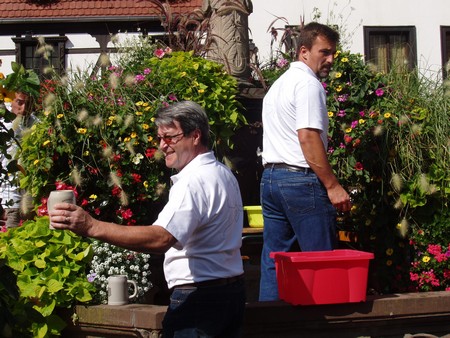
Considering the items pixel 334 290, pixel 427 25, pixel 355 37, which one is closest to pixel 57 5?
pixel 355 37

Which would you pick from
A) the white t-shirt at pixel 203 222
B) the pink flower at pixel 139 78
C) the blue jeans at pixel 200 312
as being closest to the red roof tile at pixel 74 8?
the pink flower at pixel 139 78

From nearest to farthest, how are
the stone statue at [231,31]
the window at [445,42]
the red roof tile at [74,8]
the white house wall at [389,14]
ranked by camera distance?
the stone statue at [231,31] → the white house wall at [389,14] → the window at [445,42] → the red roof tile at [74,8]

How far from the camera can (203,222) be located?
3.45 m

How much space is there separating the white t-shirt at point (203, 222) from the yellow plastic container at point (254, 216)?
2.79 meters

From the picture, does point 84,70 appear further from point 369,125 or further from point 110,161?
point 369,125

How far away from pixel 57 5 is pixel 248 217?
16.7 metres

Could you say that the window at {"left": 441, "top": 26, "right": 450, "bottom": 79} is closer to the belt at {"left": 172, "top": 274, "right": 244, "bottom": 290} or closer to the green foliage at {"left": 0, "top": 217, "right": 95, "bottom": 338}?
the green foliage at {"left": 0, "top": 217, "right": 95, "bottom": 338}

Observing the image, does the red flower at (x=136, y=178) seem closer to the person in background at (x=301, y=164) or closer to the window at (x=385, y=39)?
the person in background at (x=301, y=164)

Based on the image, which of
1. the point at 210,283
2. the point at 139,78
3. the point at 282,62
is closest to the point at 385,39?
the point at 282,62

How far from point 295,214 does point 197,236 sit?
52.8 inches

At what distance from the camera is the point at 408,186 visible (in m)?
5.73

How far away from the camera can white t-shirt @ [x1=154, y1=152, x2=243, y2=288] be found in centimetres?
337

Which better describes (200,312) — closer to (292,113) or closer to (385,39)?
(292,113)

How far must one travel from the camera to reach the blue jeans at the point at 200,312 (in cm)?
346
